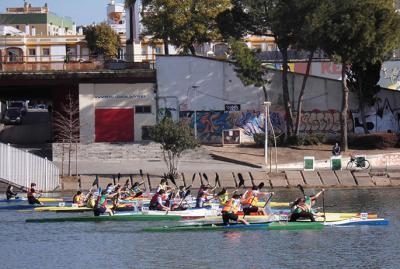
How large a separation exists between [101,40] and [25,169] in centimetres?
5989

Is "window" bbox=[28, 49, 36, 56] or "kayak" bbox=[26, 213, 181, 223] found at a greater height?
"window" bbox=[28, 49, 36, 56]

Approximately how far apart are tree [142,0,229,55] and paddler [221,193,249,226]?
42439 mm

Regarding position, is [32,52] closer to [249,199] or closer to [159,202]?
[159,202]

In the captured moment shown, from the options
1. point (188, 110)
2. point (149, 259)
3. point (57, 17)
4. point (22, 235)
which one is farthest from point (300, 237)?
point (57, 17)

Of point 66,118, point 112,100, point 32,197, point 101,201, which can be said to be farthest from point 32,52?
point 101,201

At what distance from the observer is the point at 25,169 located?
54250mm

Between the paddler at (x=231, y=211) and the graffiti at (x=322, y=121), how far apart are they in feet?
103

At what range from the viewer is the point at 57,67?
2825 inches

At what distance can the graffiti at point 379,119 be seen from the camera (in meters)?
72.4

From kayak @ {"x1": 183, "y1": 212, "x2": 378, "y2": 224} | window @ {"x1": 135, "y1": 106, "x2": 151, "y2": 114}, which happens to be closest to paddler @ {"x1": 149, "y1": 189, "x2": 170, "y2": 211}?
kayak @ {"x1": 183, "y1": 212, "x2": 378, "y2": 224}

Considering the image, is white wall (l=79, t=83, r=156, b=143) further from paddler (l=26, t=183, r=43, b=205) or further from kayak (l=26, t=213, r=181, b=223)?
kayak (l=26, t=213, r=181, b=223)

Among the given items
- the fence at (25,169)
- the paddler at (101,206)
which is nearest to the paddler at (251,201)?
the paddler at (101,206)

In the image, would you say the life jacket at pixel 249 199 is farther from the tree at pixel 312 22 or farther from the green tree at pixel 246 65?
the green tree at pixel 246 65

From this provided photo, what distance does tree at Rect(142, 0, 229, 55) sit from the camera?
274 feet
